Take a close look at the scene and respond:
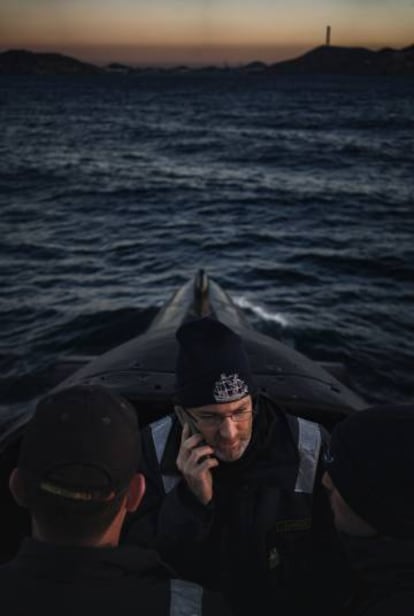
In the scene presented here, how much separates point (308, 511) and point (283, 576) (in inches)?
22.6

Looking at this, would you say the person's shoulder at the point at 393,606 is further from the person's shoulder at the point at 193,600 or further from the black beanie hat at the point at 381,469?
the person's shoulder at the point at 193,600

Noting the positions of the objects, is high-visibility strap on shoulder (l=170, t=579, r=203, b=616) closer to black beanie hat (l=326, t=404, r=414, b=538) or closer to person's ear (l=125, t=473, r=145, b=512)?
person's ear (l=125, t=473, r=145, b=512)

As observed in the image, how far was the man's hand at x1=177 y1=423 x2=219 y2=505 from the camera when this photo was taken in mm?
3266

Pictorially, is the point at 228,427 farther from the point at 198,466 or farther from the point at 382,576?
the point at 382,576

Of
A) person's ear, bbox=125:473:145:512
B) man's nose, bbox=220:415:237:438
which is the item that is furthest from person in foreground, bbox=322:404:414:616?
man's nose, bbox=220:415:237:438

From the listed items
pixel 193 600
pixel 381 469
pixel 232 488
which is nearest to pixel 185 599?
pixel 193 600

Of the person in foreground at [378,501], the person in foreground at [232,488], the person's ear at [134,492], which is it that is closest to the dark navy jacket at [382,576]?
the person in foreground at [378,501]

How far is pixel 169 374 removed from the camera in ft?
21.1

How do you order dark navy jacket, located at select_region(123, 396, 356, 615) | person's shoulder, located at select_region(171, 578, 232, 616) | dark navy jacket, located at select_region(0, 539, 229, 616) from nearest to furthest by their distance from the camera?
dark navy jacket, located at select_region(0, 539, 229, 616), person's shoulder, located at select_region(171, 578, 232, 616), dark navy jacket, located at select_region(123, 396, 356, 615)

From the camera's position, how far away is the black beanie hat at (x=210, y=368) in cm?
355

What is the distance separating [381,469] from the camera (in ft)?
7.70

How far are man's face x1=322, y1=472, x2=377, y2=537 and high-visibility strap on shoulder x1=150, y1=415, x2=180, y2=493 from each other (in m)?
1.37

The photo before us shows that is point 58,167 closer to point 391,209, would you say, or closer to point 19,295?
point 391,209

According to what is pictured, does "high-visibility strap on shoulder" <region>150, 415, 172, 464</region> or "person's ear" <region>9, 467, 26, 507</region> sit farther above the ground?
"person's ear" <region>9, 467, 26, 507</region>
